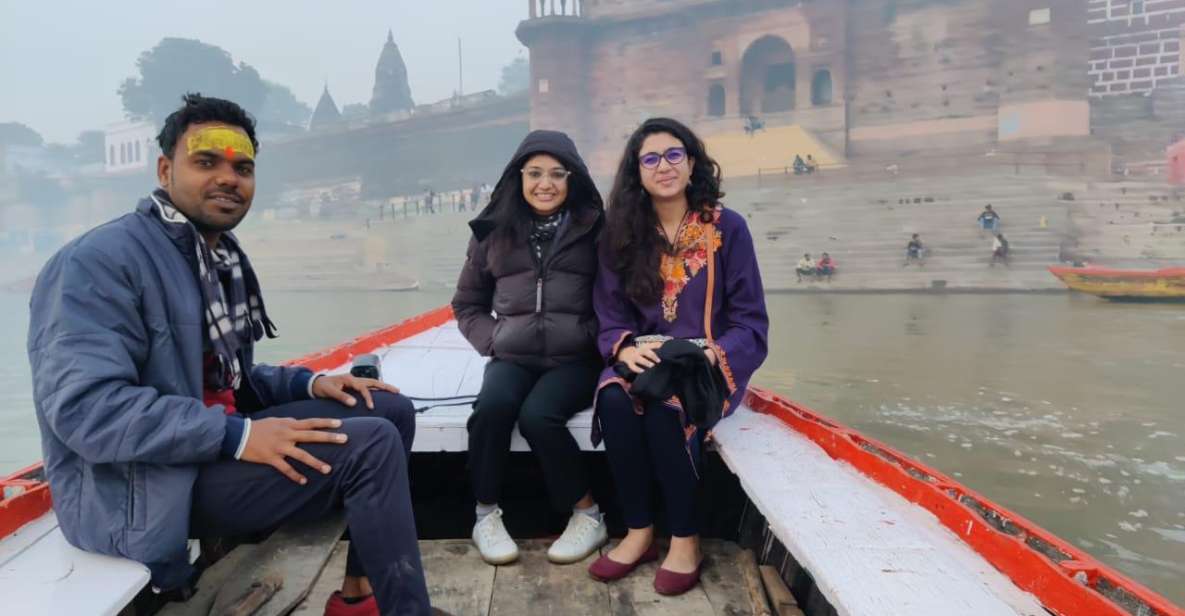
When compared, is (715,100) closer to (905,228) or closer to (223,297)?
(905,228)

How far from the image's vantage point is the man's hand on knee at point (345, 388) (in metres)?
1.41

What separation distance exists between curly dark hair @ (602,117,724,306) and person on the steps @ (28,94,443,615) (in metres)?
0.85

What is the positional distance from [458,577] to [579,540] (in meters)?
0.30

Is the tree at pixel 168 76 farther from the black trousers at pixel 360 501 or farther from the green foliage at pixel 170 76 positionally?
the black trousers at pixel 360 501

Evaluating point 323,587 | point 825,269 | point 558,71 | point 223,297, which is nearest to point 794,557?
point 323,587

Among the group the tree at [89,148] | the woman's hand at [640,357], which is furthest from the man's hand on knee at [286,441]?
the tree at [89,148]

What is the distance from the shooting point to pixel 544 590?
1.63 meters

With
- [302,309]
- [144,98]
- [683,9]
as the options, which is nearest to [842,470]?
[302,309]

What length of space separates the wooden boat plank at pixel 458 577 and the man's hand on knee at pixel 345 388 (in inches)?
18.2

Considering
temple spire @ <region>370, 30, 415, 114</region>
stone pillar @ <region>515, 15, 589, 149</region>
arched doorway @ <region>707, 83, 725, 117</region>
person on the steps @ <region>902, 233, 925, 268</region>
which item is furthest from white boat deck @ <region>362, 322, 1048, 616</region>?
temple spire @ <region>370, 30, 415, 114</region>

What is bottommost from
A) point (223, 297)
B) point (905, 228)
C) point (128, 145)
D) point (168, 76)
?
point (223, 297)

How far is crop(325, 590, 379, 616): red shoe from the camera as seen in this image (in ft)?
4.35

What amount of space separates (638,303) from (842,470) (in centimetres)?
62

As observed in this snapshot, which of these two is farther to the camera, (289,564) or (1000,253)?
(1000,253)
